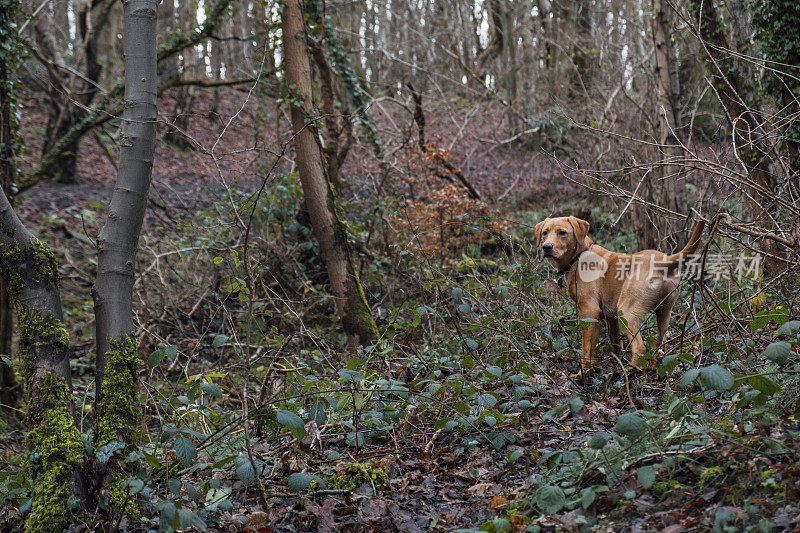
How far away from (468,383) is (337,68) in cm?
791

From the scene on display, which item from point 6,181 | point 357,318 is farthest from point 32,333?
point 6,181

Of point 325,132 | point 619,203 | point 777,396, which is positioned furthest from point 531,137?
point 777,396

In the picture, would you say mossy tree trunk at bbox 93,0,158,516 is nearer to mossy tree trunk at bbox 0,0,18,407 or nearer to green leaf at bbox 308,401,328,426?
green leaf at bbox 308,401,328,426

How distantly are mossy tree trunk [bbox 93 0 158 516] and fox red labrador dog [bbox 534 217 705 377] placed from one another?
10.3 feet

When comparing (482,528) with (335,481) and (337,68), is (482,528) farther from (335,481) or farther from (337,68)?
(337,68)

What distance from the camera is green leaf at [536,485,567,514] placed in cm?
286

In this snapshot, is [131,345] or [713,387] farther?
[131,345]

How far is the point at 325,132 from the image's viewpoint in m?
9.60

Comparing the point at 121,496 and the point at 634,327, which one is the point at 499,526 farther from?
the point at 634,327

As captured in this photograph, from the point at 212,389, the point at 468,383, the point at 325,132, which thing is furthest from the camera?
the point at 325,132

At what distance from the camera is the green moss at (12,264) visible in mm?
3400

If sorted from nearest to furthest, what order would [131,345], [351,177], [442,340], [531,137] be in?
1. [131,345]
2. [442,340]
3. [351,177]
4. [531,137]

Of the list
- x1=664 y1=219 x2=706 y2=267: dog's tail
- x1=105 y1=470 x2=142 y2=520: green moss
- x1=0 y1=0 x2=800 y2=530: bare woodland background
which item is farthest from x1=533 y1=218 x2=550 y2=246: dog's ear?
x1=105 y1=470 x2=142 y2=520: green moss

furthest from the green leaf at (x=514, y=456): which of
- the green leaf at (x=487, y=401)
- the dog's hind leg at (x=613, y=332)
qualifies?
the dog's hind leg at (x=613, y=332)
